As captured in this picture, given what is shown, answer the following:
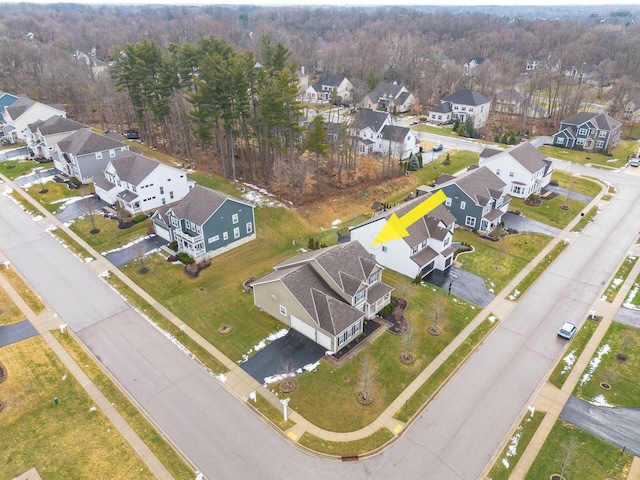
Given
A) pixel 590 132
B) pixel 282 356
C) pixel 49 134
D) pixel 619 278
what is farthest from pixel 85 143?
pixel 590 132

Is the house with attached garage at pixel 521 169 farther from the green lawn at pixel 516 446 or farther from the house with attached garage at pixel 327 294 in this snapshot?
the green lawn at pixel 516 446

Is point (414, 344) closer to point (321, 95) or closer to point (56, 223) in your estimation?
point (56, 223)

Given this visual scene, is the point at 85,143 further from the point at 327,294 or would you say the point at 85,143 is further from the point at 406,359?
the point at 406,359

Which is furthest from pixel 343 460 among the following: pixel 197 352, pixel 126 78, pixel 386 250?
pixel 126 78

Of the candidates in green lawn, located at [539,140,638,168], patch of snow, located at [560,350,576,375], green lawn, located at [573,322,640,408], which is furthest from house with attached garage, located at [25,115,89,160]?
green lawn, located at [539,140,638,168]

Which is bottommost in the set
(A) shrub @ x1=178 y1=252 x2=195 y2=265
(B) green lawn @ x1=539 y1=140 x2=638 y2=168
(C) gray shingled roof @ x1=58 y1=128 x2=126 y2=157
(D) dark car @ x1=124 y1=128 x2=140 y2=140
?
(A) shrub @ x1=178 y1=252 x2=195 y2=265

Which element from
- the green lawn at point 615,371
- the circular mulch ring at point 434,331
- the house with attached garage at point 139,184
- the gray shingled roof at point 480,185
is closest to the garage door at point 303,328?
the circular mulch ring at point 434,331

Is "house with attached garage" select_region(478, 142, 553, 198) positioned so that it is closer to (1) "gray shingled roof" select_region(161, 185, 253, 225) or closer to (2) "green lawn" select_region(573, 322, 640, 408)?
(2) "green lawn" select_region(573, 322, 640, 408)
